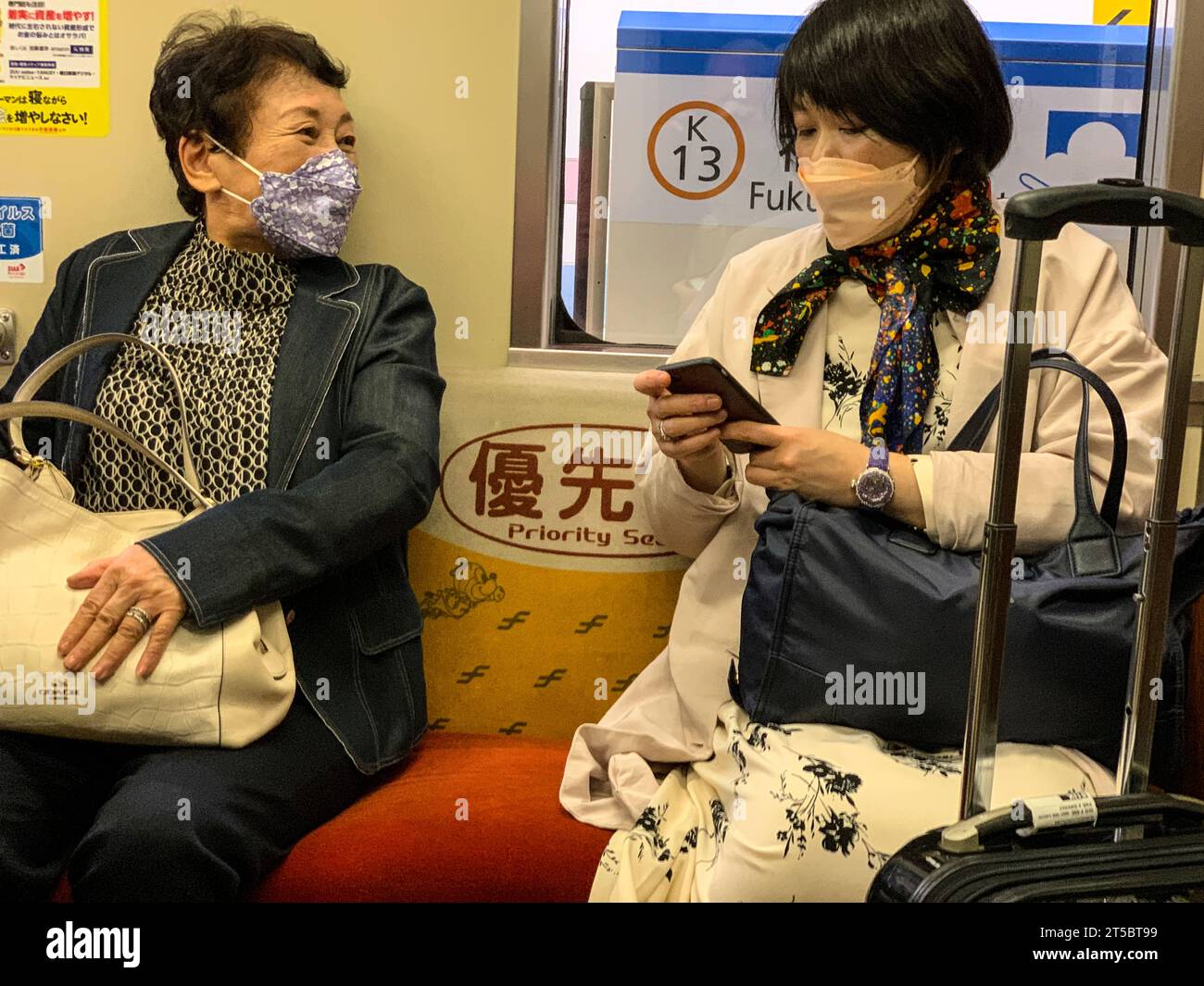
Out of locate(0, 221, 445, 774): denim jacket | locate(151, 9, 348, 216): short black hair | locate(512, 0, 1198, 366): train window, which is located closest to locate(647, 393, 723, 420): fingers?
locate(0, 221, 445, 774): denim jacket

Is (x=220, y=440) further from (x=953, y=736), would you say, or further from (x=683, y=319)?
(x=953, y=736)

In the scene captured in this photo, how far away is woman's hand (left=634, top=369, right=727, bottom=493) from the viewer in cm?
183

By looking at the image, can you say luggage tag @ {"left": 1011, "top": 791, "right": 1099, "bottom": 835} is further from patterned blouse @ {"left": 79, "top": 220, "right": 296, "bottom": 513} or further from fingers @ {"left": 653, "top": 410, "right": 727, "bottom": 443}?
patterned blouse @ {"left": 79, "top": 220, "right": 296, "bottom": 513}

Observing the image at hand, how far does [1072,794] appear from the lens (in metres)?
1.27

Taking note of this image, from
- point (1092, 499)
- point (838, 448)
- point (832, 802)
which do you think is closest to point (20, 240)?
point (838, 448)

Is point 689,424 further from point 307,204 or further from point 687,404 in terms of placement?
point 307,204

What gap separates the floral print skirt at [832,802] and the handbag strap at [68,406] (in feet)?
3.39

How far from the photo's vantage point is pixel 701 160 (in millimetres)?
2629

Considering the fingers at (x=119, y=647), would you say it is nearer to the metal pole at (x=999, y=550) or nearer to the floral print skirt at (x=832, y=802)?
the floral print skirt at (x=832, y=802)

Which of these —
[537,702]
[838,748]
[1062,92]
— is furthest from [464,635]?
[1062,92]

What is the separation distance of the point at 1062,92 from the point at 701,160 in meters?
0.77

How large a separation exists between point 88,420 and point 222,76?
0.78 m

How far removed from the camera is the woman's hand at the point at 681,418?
72.2 inches

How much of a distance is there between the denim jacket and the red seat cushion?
0.46 ft
